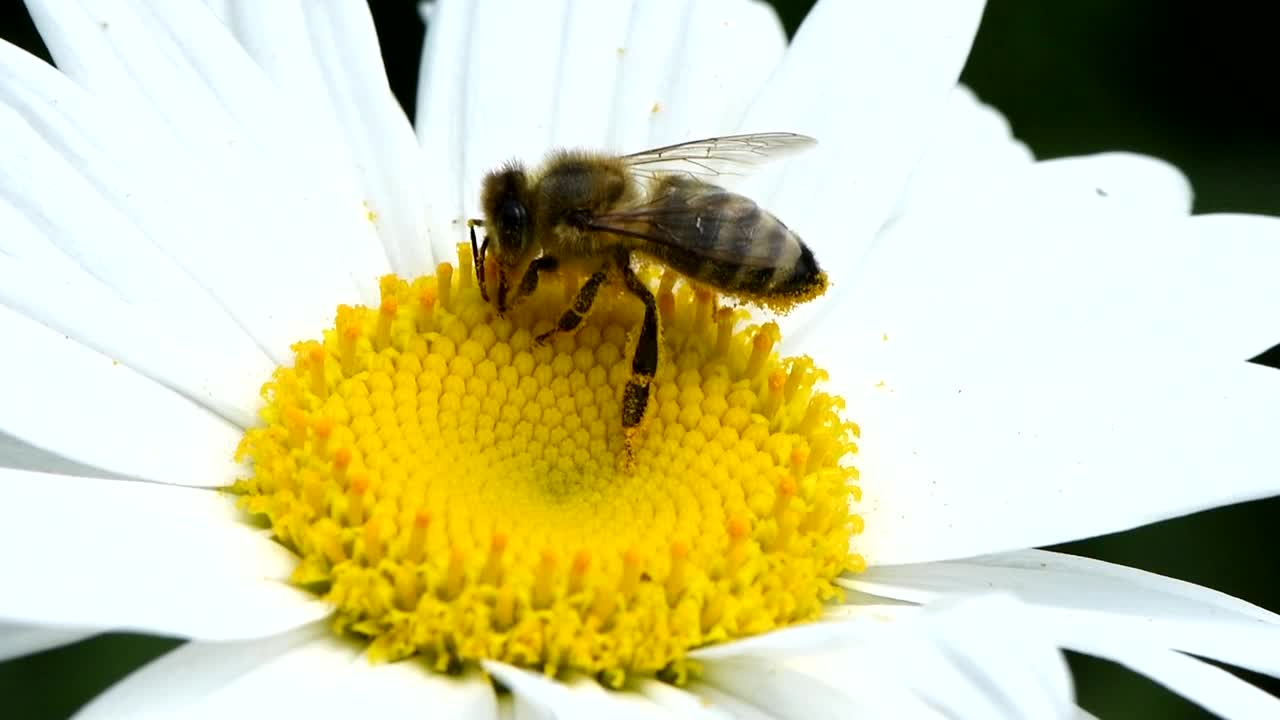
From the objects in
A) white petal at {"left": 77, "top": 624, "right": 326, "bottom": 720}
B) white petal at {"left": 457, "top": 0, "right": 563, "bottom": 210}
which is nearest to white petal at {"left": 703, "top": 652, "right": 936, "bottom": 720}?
white petal at {"left": 77, "top": 624, "right": 326, "bottom": 720}

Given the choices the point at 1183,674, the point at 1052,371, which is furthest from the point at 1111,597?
the point at 1052,371

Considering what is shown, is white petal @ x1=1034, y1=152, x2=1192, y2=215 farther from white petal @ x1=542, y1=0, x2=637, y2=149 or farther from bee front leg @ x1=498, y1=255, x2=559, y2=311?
bee front leg @ x1=498, y1=255, x2=559, y2=311

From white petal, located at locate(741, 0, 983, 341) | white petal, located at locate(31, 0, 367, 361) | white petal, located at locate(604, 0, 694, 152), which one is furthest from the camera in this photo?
white petal, located at locate(604, 0, 694, 152)

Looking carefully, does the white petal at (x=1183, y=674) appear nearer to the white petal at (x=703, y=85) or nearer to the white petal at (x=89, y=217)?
the white petal at (x=89, y=217)

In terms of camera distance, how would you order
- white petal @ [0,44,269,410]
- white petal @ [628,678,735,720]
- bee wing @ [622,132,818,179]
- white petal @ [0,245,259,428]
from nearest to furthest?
white petal @ [628,678,735,720]
white petal @ [0,245,259,428]
white petal @ [0,44,269,410]
bee wing @ [622,132,818,179]

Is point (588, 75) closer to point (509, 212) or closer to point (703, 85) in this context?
point (703, 85)

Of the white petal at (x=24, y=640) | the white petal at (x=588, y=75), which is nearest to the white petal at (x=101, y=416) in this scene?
the white petal at (x=24, y=640)

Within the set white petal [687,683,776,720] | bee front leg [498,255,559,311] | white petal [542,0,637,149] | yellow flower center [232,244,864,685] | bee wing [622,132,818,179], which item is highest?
white petal [542,0,637,149]

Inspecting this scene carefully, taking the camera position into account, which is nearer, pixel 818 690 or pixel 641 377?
pixel 818 690
